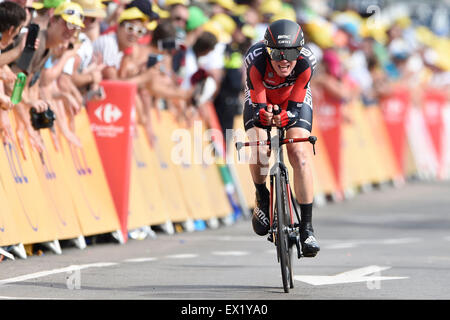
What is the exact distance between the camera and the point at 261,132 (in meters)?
9.90

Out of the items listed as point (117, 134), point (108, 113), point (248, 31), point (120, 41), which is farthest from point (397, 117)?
point (108, 113)

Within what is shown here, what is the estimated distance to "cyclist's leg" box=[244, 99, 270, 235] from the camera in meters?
9.86

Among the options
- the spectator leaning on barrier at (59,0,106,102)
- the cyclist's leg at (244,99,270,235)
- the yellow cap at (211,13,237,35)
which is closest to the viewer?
the cyclist's leg at (244,99,270,235)

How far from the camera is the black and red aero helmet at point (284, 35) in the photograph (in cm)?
948

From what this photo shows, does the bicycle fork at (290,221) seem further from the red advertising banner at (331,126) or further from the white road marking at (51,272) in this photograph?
the red advertising banner at (331,126)

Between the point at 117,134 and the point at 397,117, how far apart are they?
541 inches

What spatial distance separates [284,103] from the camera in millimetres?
10164

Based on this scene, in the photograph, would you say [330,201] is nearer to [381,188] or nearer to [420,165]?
[381,188]

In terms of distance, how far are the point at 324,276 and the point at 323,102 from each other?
34.2ft

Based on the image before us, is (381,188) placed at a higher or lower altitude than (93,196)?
lower

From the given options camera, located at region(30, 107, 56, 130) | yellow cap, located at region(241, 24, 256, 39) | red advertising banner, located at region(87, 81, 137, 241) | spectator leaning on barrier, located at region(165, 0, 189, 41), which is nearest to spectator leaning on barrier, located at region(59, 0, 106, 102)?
red advertising banner, located at region(87, 81, 137, 241)

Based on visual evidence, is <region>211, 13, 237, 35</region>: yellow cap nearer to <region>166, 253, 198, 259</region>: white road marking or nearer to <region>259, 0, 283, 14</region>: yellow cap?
<region>259, 0, 283, 14</region>: yellow cap

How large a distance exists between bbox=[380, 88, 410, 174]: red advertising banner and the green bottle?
1505 centimetres
